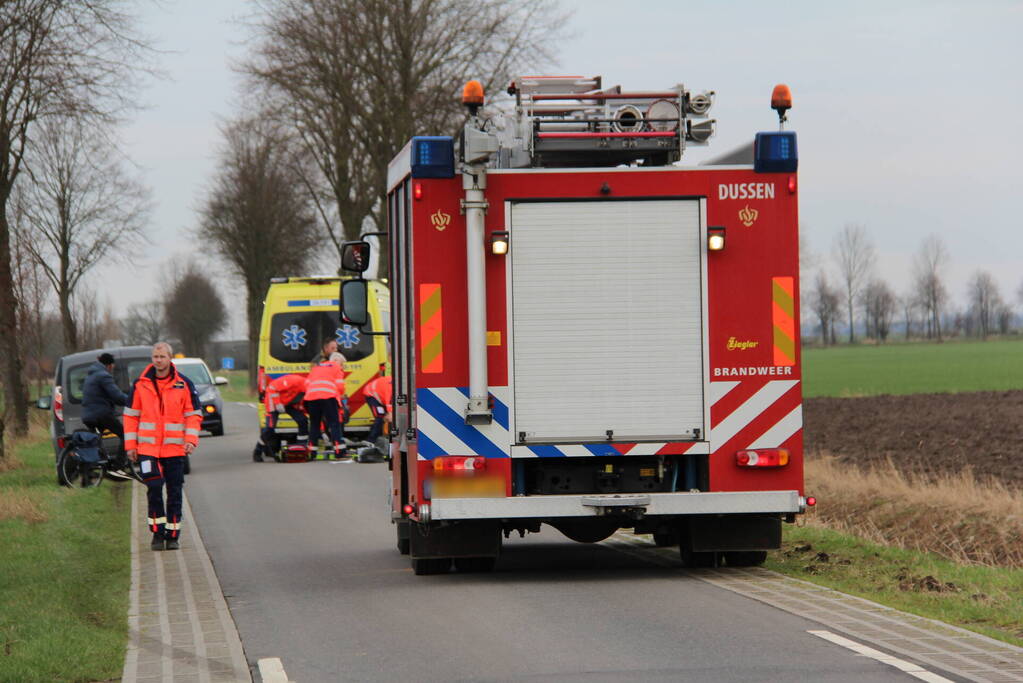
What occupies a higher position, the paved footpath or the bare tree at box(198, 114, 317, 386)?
the bare tree at box(198, 114, 317, 386)

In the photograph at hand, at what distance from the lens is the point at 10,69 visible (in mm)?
22734

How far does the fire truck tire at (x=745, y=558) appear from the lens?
11445 millimetres

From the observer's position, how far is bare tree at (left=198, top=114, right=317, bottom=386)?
58.6m

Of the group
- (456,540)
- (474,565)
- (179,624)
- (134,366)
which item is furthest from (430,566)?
(134,366)

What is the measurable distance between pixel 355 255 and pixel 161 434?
287 cm

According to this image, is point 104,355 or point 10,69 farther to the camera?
point 10,69

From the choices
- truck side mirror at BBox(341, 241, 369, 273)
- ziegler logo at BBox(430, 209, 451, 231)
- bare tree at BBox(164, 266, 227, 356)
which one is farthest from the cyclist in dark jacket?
bare tree at BBox(164, 266, 227, 356)

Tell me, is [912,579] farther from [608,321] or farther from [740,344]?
[608,321]

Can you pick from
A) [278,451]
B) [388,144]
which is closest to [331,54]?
[388,144]

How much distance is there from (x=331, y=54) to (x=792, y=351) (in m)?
32.7

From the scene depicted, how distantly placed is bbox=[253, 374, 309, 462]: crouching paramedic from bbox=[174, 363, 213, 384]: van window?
6771 millimetres

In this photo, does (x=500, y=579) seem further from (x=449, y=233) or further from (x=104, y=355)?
(x=104, y=355)

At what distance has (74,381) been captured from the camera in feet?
76.9

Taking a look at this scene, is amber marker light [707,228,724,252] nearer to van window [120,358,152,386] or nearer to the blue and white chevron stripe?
the blue and white chevron stripe
